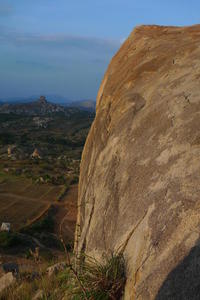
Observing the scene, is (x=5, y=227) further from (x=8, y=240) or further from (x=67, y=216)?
(x=67, y=216)

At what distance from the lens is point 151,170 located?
2896mm

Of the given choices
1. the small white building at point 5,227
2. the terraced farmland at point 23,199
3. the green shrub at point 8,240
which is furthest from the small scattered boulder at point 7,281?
the terraced farmland at point 23,199

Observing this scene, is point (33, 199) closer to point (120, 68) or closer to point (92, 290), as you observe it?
point (120, 68)

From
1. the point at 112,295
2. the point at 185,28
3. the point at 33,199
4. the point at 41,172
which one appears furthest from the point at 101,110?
the point at 41,172

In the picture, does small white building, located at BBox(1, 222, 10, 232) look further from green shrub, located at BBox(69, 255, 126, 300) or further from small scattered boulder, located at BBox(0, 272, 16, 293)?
green shrub, located at BBox(69, 255, 126, 300)

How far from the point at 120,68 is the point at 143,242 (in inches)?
143

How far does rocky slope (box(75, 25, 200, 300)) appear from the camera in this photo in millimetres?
2189

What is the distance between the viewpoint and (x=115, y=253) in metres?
2.73

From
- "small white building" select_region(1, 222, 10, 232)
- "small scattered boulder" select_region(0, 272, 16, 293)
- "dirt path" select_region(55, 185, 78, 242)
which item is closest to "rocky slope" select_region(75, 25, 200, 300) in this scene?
"small scattered boulder" select_region(0, 272, 16, 293)

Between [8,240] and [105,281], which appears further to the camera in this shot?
[8,240]

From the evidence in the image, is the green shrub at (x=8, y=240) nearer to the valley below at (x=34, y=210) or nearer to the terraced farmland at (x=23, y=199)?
the valley below at (x=34, y=210)

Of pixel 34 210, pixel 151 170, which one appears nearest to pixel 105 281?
pixel 151 170

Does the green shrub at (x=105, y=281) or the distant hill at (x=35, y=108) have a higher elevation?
the green shrub at (x=105, y=281)

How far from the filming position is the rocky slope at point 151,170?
219 cm
